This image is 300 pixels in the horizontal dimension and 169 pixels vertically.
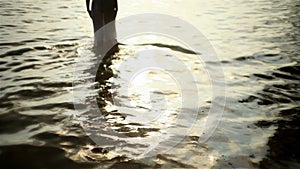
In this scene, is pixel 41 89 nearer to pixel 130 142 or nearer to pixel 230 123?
pixel 130 142

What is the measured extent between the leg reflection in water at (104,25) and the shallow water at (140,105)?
1.01 ft

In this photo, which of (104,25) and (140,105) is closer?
(140,105)

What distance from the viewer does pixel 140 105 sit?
13.0ft

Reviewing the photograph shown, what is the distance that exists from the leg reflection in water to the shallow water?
1.01ft

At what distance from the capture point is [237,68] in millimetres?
5699

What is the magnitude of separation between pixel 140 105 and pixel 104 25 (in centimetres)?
325

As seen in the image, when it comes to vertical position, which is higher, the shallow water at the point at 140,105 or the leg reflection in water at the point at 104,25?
the leg reflection in water at the point at 104,25

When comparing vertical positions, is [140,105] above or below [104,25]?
below

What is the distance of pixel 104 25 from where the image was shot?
21.7 ft

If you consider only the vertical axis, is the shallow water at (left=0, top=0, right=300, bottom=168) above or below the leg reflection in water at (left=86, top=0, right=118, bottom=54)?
below

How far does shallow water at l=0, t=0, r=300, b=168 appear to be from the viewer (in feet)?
9.22

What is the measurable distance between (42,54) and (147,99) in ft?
10.1

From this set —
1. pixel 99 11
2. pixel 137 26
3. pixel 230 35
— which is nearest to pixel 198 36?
pixel 230 35

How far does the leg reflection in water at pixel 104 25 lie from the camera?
6496mm
